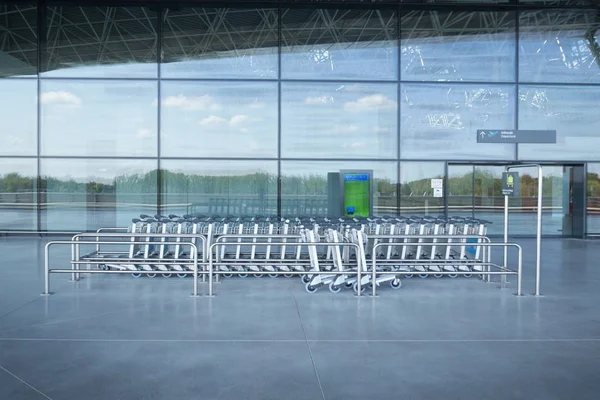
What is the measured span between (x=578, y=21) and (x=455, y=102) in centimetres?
449

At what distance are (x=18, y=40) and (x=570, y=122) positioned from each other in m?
15.5

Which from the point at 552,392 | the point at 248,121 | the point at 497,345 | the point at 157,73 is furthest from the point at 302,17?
the point at 552,392

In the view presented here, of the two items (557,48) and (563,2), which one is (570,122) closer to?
(557,48)

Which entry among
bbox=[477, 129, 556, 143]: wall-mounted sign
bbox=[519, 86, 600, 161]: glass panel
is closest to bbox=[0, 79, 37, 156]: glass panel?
bbox=[477, 129, 556, 143]: wall-mounted sign

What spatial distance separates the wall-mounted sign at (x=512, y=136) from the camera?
51.5ft

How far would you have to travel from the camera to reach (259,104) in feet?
51.9

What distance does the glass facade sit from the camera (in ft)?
51.7

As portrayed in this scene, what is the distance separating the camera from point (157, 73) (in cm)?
1587

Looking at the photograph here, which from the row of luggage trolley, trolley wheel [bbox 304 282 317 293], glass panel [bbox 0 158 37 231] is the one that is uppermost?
glass panel [bbox 0 158 37 231]

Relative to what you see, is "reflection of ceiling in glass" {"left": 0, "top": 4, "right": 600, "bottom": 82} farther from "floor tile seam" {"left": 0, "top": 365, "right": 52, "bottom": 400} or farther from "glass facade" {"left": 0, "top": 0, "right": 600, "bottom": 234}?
"floor tile seam" {"left": 0, "top": 365, "right": 52, "bottom": 400}

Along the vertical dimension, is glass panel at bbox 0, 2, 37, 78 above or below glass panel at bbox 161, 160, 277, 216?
above

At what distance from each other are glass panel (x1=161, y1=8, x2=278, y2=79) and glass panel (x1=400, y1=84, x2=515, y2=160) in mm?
3940

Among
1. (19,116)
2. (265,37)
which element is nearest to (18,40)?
(19,116)

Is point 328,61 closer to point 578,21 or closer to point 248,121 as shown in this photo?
point 248,121
